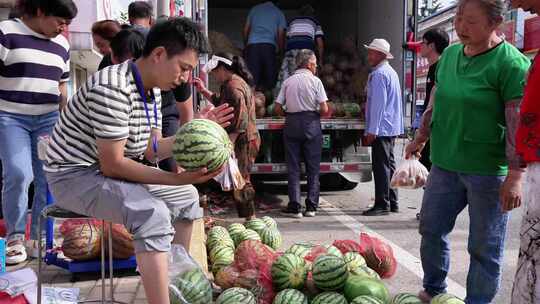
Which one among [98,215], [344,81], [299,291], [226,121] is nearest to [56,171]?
[98,215]

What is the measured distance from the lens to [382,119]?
7.03 m

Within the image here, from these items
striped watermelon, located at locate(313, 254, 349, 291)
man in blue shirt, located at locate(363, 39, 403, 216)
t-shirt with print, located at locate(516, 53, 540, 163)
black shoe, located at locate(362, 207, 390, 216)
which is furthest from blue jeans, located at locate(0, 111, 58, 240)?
black shoe, located at locate(362, 207, 390, 216)

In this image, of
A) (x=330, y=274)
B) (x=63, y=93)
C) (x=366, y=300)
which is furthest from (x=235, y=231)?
(x=63, y=93)

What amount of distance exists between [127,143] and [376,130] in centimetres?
464

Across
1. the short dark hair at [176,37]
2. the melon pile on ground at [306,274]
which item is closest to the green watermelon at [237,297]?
the melon pile on ground at [306,274]

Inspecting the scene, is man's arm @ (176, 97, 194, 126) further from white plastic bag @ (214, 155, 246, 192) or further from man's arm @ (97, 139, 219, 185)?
man's arm @ (97, 139, 219, 185)

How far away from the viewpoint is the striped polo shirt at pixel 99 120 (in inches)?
104

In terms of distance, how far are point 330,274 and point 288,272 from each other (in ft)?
0.95

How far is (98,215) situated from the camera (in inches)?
109

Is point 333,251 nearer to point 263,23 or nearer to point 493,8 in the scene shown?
point 493,8

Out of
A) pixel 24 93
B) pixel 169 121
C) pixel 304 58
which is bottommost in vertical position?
pixel 169 121

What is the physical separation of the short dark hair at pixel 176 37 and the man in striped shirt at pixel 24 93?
1846mm

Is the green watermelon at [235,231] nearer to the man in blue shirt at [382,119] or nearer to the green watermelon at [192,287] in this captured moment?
the green watermelon at [192,287]

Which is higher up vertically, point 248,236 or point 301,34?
point 301,34
